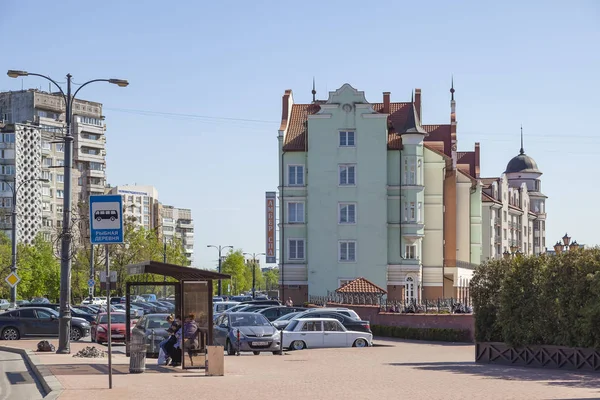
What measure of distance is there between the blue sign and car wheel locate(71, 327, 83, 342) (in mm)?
26894

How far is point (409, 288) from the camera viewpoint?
78.9 meters

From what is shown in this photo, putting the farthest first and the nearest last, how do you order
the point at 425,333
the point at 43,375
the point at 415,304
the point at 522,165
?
the point at 522,165
the point at 415,304
the point at 425,333
the point at 43,375

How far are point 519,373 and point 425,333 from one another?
22935 mm

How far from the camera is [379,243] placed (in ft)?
255

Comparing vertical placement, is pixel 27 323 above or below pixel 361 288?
below

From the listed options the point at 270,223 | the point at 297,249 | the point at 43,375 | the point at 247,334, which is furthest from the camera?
the point at 270,223

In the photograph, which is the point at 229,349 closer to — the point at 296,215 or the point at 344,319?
the point at 344,319

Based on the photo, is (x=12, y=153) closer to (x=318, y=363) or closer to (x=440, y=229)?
(x=440, y=229)

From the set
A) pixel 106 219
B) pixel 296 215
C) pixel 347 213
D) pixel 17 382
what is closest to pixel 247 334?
pixel 17 382

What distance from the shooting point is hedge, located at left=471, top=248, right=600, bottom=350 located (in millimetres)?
29891

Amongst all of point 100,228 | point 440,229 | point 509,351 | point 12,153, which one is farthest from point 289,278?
point 12,153

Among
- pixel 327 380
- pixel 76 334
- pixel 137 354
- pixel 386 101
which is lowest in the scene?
pixel 76 334

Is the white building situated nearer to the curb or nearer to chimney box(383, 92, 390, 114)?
chimney box(383, 92, 390, 114)

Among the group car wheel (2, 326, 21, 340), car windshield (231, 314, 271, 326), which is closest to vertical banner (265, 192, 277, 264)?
car wheel (2, 326, 21, 340)
